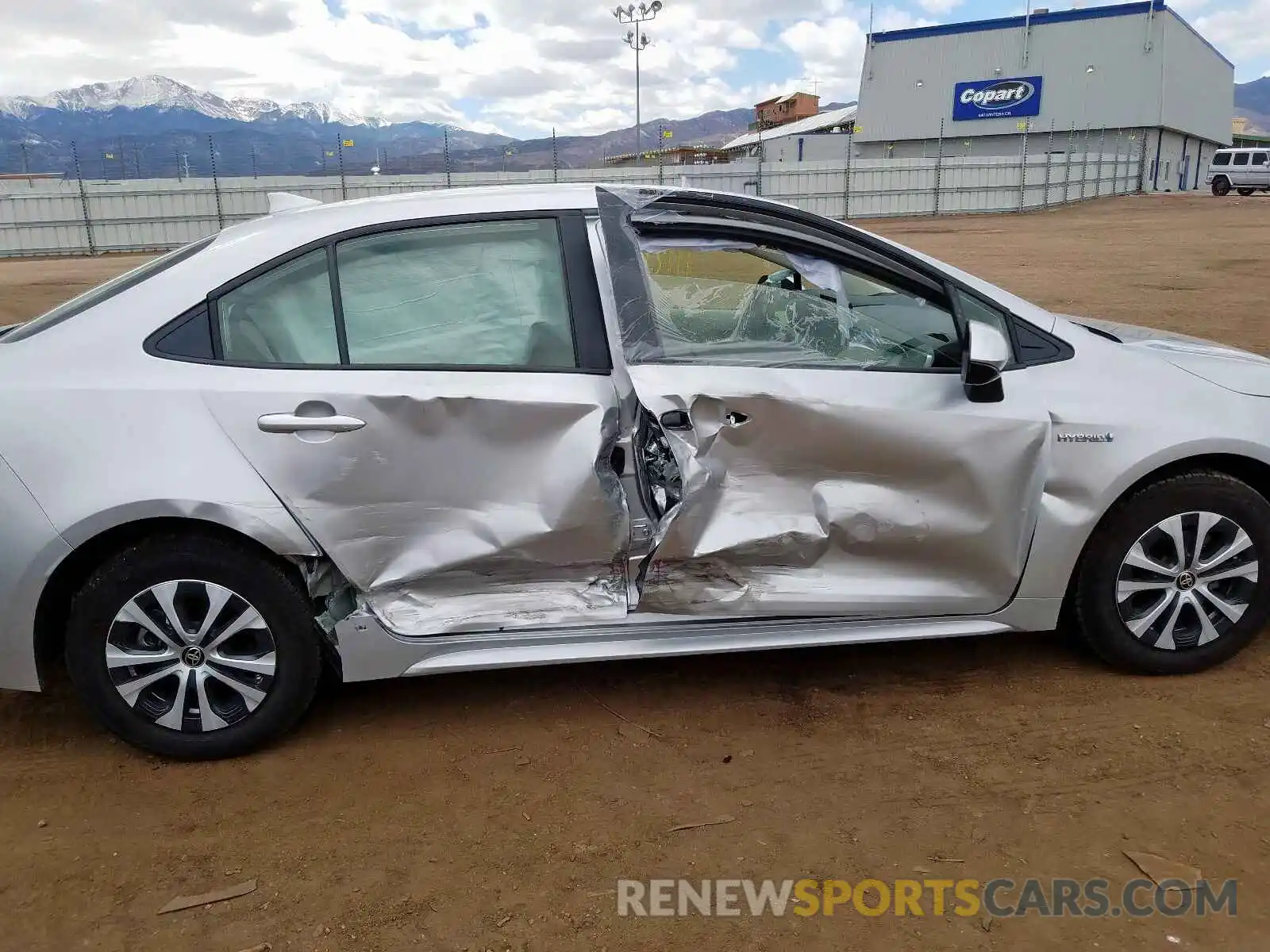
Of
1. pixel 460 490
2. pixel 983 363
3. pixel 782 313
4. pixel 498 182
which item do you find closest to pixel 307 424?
pixel 460 490

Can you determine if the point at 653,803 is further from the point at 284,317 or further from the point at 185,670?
the point at 284,317

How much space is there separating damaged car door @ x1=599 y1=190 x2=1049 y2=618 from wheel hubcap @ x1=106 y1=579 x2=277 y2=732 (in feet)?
3.87

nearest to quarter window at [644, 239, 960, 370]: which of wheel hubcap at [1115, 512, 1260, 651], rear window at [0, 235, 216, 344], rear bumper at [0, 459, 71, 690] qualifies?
wheel hubcap at [1115, 512, 1260, 651]

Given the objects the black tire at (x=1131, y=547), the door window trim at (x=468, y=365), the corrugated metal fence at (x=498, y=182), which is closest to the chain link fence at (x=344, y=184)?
the corrugated metal fence at (x=498, y=182)

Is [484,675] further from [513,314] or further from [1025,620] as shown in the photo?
[1025,620]

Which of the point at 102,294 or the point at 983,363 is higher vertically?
the point at 102,294

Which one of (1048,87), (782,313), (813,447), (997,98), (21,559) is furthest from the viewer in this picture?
(997,98)

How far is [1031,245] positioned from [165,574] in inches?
832

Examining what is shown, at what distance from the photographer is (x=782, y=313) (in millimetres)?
3150

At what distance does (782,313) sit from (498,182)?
21.4m

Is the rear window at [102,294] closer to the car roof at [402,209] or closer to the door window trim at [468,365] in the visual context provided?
the car roof at [402,209]

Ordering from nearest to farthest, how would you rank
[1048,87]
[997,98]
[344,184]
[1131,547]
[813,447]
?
[813,447], [1131,547], [344,184], [1048,87], [997,98]

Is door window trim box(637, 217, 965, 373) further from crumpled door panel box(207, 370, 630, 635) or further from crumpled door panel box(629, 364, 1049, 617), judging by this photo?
crumpled door panel box(207, 370, 630, 635)

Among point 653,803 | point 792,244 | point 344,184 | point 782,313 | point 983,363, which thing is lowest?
point 653,803
